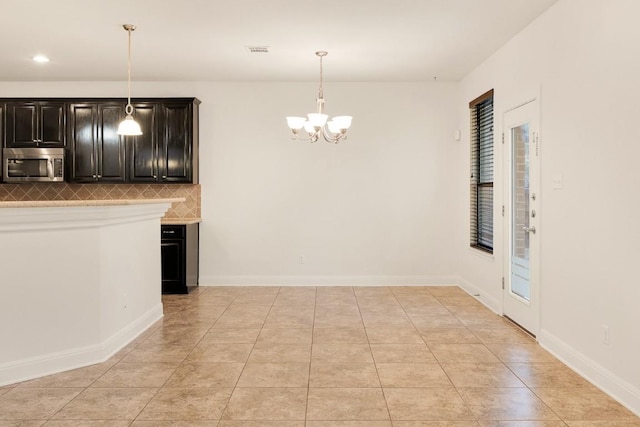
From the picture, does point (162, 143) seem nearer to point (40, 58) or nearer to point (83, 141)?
point (83, 141)

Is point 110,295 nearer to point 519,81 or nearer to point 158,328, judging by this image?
point 158,328

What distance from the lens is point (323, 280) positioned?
7.03 meters

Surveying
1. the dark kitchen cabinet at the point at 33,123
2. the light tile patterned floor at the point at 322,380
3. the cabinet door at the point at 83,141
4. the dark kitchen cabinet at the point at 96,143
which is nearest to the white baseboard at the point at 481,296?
the light tile patterned floor at the point at 322,380

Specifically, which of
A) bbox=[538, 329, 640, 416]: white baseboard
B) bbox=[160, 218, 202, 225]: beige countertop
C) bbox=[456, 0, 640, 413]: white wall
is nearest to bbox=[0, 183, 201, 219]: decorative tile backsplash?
bbox=[160, 218, 202, 225]: beige countertop

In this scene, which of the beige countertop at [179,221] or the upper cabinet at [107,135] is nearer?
the beige countertop at [179,221]

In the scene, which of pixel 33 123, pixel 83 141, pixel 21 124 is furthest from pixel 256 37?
pixel 21 124

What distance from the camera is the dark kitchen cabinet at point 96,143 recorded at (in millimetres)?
6586

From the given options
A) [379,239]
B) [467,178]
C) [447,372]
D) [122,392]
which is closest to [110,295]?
[122,392]

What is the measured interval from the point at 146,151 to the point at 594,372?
5.39m

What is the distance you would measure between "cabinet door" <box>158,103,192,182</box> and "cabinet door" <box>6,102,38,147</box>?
1.62m

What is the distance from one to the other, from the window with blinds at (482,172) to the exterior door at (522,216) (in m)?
0.74

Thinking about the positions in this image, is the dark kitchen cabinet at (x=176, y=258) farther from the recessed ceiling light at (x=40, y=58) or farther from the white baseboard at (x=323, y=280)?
the recessed ceiling light at (x=40, y=58)

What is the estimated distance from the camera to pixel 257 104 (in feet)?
22.8

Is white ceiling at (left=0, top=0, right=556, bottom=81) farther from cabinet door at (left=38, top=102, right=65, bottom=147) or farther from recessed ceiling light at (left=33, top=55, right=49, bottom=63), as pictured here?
cabinet door at (left=38, top=102, right=65, bottom=147)
